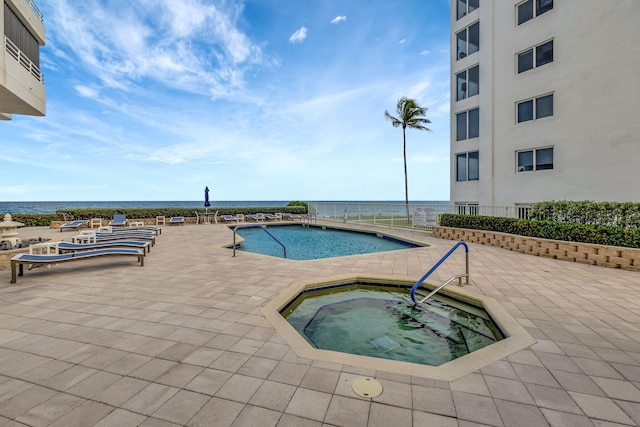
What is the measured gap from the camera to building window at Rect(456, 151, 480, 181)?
14.9m

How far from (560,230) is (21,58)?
57.6 feet

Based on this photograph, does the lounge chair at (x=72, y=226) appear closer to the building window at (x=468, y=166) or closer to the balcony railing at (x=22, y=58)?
the balcony railing at (x=22, y=58)

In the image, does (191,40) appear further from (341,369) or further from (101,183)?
(101,183)

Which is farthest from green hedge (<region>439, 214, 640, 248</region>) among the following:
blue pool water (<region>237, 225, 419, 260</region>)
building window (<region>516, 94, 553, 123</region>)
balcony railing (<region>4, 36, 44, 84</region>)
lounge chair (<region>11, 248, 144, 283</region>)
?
balcony railing (<region>4, 36, 44, 84</region>)

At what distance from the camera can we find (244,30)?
62.4 ft

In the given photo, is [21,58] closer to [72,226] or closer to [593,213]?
[72,226]

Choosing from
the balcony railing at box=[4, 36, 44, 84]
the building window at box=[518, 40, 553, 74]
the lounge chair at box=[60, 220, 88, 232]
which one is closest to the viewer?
the balcony railing at box=[4, 36, 44, 84]

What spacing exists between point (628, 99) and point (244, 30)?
20.2 m

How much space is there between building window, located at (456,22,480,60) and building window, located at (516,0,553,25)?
2.01 m

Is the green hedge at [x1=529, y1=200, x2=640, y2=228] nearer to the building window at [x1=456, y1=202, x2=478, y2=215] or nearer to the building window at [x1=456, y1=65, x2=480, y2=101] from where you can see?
the building window at [x1=456, y1=202, x2=478, y2=215]

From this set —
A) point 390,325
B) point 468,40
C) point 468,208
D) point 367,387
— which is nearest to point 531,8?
point 468,40

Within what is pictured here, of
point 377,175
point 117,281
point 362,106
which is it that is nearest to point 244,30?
point 362,106

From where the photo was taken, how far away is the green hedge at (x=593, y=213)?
7.51m

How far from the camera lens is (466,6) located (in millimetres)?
15359
